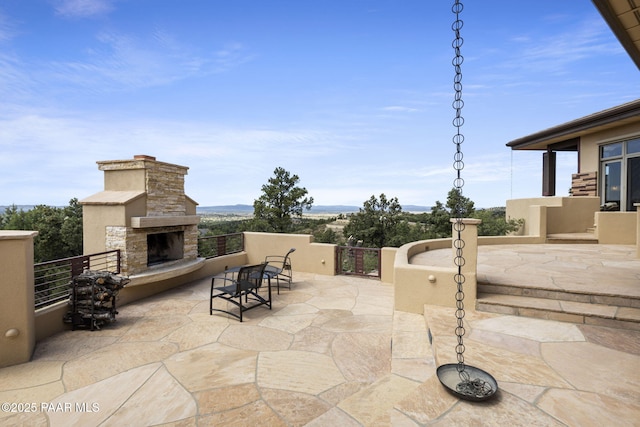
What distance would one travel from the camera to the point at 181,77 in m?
10.5

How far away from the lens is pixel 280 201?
2022cm

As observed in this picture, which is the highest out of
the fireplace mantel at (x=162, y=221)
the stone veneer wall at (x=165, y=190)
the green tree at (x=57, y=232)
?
the stone veneer wall at (x=165, y=190)

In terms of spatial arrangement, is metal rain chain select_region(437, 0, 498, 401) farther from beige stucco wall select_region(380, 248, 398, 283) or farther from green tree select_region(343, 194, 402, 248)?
green tree select_region(343, 194, 402, 248)

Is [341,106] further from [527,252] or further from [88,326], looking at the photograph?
[88,326]

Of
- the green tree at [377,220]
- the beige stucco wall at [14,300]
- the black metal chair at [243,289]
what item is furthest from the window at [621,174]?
the beige stucco wall at [14,300]

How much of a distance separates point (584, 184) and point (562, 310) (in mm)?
10525

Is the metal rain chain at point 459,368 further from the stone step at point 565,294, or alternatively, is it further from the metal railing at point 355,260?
the metal railing at point 355,260

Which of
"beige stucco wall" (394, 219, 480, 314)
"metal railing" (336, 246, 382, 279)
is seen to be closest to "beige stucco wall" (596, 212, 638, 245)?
"metal railing" (336, 246, 382, 279)

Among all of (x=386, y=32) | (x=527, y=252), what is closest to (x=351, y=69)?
(x=386, y=32)

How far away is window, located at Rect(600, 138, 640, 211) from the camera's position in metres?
9.55

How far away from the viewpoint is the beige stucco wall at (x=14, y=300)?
3.60 meters

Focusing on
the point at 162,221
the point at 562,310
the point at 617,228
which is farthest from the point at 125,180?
the point at 617,228

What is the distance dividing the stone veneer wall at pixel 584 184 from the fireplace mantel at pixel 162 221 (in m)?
13.8

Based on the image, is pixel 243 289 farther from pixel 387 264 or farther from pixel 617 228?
pixel 617 228
